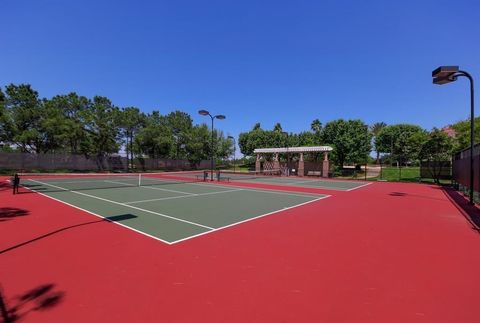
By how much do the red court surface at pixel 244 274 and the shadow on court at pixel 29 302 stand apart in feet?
0.06

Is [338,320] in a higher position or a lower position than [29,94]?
lower

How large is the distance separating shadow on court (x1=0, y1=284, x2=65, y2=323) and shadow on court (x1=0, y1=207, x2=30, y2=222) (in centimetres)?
613

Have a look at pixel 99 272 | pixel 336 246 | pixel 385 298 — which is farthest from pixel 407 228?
pixel 99 272

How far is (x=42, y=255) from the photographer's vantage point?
16.9 feet

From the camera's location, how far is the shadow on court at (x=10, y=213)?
842 cm

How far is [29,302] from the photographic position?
348 cm

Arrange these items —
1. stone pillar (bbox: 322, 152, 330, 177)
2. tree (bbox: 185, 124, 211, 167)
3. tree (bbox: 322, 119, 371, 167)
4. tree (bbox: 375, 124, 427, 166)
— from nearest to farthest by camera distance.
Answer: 1. stone pillar (bbox: 322, 152, 330, 177)
2. tree (bbox: 322, 119, 371, 167)
3. tree (bbox: 185, 124, 211, 167)
4. tree (bbox: 375, 124, 427, 166)

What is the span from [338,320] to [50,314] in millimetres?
3576

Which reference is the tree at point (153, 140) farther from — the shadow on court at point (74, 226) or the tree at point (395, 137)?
the tree at point (395, 137)

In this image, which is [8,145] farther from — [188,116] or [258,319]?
[258,319]

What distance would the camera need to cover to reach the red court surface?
11.0 feet

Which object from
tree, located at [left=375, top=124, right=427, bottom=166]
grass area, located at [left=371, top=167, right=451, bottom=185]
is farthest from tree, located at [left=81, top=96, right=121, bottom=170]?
tree, located at [left=375, top=124, right=427, bottom=166]

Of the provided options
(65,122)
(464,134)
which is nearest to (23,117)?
(65,122)

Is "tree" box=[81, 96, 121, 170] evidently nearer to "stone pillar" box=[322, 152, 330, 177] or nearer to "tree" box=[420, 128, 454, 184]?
"stone pillar" box=[322, 152, 330, 177]
